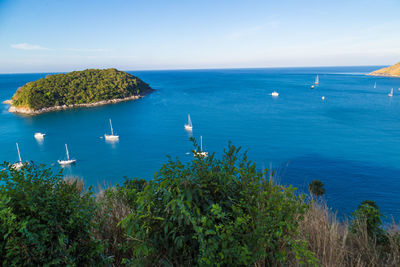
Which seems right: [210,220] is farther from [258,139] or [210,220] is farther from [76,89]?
[76,89]

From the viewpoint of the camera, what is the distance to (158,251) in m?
2.53

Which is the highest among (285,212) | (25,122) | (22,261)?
(285,212)

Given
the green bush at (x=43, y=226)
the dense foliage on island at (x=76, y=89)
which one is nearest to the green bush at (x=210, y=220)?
the green bush at (x=43, y=226)

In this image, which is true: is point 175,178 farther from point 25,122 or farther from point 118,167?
point 25,122

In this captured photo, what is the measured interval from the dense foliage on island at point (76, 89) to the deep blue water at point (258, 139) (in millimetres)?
7514

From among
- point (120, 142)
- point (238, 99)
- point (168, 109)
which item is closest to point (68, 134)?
point (120, 142)

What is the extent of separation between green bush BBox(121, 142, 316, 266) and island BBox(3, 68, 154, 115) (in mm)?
87470

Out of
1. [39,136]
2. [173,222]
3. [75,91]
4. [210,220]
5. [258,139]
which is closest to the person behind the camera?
[210,220]

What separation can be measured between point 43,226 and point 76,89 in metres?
94.0

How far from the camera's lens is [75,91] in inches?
3255

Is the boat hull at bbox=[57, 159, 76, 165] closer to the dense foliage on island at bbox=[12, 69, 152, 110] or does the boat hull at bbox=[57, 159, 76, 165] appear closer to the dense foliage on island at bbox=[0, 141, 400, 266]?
the dense foliage on island at bbox=[0, 141, 400, 266]

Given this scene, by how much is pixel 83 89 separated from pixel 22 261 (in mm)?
94617

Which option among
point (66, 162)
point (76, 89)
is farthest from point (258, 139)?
point (76, 89)

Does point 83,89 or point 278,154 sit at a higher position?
point 83,89
